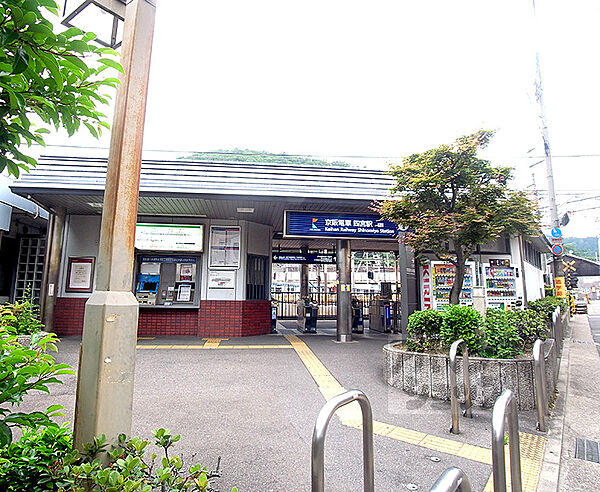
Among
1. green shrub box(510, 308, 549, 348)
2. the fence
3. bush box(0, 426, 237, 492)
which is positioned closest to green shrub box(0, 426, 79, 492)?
bush box(0, 426, 237, 492)

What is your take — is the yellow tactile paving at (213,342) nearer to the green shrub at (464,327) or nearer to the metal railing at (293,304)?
the green shrub at (464,327)

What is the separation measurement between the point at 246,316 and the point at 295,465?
7.55m

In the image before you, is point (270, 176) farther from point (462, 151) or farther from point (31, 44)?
point (31, 44)

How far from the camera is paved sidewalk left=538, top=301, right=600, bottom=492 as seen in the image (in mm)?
A: 2900

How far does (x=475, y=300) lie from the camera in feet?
18.7

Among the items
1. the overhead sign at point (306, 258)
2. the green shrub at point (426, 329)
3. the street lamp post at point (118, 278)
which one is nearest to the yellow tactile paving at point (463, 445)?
the green shrub at point (426, 329)

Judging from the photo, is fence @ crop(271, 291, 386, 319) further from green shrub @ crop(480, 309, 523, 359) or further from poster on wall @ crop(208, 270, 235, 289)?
green shrub @ crop(480, 309, 523, 359)

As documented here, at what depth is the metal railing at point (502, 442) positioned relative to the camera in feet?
6.75

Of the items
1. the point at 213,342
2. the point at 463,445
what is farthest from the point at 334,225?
the point at 463,445

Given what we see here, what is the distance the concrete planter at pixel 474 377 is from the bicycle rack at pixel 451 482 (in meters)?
3.26

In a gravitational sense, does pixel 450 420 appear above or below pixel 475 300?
below

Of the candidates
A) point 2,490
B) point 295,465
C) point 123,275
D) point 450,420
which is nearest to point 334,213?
point 450,420

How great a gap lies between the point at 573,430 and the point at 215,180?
7.75 meters

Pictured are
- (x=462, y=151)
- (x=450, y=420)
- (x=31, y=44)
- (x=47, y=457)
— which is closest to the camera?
(x=31, y=44)
